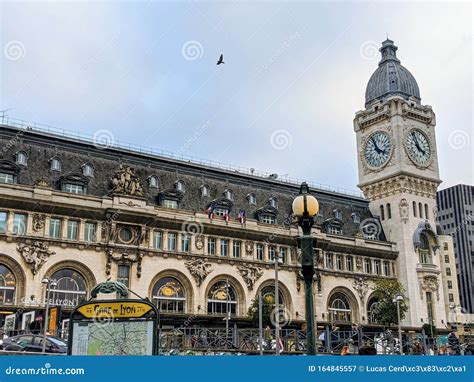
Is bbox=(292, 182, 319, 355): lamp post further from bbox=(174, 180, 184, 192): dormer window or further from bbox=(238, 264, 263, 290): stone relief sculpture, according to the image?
bbox=(174, 180, 184, 192): dormer window

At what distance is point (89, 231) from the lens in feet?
196

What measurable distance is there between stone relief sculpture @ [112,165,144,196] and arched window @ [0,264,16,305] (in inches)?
508

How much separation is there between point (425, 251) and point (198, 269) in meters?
37.2

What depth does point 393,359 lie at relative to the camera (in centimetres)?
1089

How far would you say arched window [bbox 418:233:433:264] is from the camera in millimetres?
84812

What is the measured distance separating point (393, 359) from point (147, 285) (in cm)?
5189

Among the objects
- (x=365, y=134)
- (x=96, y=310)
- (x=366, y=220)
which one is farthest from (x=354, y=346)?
(x=365, y=134)

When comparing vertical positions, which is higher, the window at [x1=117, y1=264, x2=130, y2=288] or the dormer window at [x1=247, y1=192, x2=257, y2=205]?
the dormer window at [x1=247, y1=192, x2=257, y2=205]

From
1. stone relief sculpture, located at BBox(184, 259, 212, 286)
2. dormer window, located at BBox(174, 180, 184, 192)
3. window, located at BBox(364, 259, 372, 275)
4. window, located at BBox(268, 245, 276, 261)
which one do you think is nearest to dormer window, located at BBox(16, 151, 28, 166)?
dormer window, located at BBox(174, 180, 184, 192)

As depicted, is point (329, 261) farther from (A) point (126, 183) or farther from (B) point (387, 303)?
(A) point (126, 183)

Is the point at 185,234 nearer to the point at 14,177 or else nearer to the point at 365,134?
the point at 14,177

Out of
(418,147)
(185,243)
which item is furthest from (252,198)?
(418,147)

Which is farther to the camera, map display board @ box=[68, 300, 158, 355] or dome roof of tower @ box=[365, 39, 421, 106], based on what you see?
dome roof of tower @ box=[365, 39, 421, 106]

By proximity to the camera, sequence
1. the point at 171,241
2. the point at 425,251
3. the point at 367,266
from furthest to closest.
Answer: the point at 425,251, the point at 367,266, the point at 171,241
